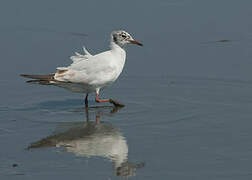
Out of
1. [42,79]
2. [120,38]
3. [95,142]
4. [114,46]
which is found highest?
[120,38]

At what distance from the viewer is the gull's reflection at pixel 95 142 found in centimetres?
770

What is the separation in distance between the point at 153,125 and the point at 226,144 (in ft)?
4.00

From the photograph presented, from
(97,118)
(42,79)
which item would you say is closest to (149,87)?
(97,118)

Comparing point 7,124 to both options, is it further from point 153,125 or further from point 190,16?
point 190,16

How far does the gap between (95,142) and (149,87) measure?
100 inches

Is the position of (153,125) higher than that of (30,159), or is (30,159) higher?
(153,125)

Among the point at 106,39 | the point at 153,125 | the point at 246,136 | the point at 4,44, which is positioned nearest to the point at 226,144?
the point at 246,136

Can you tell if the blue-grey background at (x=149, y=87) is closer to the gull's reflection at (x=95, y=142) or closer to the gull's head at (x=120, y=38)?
the gull's reflection at (x=95, y=142)

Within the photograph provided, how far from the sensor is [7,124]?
364 inches

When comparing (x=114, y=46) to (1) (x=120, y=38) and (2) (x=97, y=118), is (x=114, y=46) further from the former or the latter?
(2) (x=97, y=118)

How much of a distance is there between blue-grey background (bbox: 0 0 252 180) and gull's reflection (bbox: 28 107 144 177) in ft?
0.38

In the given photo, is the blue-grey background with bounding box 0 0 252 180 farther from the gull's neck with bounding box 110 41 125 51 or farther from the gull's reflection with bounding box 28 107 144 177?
the gull's neck with bounding box 110 41 125 51

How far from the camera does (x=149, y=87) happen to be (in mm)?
10836

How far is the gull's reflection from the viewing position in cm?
770
